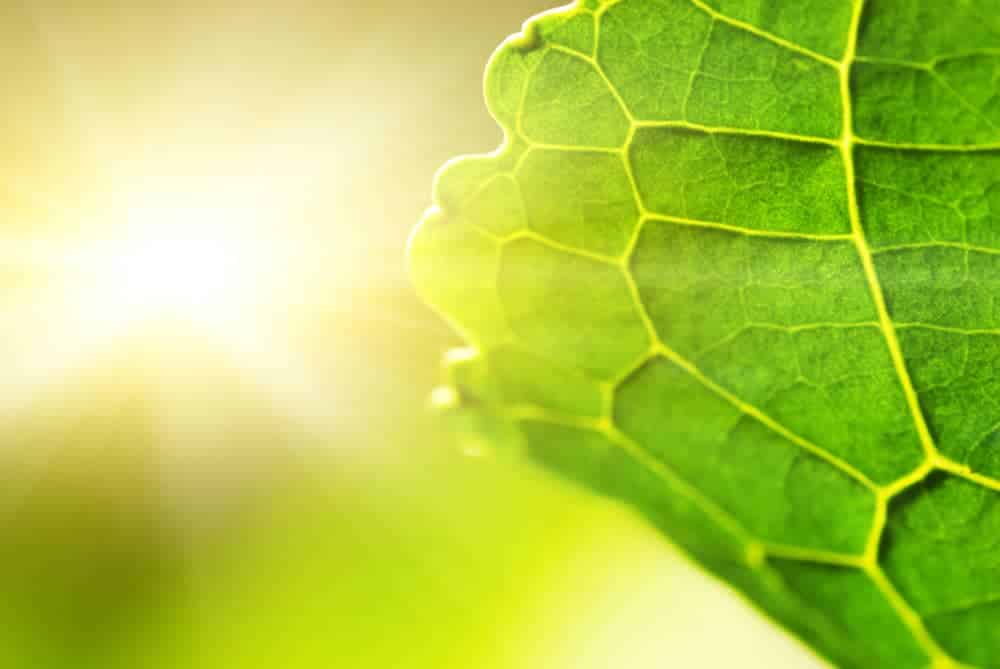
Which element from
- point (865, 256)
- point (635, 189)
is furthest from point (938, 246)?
point (635, 189)

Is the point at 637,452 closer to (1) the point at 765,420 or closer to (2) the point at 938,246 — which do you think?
(1) the point at 765,420

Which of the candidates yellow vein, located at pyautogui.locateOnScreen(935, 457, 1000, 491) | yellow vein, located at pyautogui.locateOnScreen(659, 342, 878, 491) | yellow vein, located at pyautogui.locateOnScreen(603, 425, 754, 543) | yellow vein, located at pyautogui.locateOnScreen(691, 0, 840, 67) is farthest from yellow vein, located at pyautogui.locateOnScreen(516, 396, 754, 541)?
yellow vein, located at pyautogui.locateOnScreen(691, 0, 840, 67)

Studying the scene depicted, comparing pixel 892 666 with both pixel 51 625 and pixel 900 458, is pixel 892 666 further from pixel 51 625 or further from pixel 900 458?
pixel 51 625

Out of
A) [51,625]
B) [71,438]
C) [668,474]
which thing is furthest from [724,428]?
[71,438]

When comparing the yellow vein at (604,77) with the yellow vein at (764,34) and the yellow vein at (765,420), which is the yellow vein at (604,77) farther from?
the yellow vein at (765,420)

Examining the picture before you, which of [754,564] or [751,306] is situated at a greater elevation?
[751,306]

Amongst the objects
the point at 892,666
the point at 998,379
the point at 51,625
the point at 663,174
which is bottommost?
the point at 51,625

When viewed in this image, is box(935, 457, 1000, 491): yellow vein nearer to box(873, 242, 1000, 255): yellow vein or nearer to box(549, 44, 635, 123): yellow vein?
box(873, 242, 1000, 255): yellow vein
